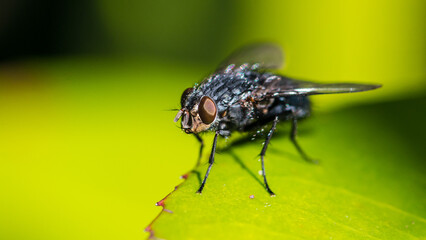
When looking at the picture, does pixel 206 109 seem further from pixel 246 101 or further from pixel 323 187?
pixel 323 187

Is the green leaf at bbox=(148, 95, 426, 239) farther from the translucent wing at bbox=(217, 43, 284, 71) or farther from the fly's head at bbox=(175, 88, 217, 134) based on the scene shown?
the translucent wing at bbox=(217, 43, 284, 71)

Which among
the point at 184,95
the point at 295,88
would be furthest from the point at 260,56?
the point at 184,95

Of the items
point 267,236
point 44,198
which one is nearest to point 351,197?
point 267,236

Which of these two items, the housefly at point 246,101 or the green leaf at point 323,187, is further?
the housefly at point 246,101

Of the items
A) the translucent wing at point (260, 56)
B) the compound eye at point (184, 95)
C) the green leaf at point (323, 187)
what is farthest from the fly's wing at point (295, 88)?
the translucent wing at point (260, 56)

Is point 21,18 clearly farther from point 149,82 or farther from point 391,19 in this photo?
point 391,19

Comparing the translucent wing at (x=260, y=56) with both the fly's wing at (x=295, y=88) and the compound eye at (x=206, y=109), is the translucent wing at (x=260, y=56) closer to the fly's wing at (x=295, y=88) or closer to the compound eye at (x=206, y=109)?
the fly's wing at (x=295, y=88)

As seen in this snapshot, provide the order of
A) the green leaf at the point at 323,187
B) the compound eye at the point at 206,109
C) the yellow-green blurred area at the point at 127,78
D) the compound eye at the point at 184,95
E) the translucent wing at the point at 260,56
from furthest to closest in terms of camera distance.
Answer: the translucent wing at the point at 260,56 → the yellow-green blurred area at the point at 127,78 → the compound eye at the point at 184,95 → the compound eye at the point at 206,109 → the green leaf at the point at 323,187
